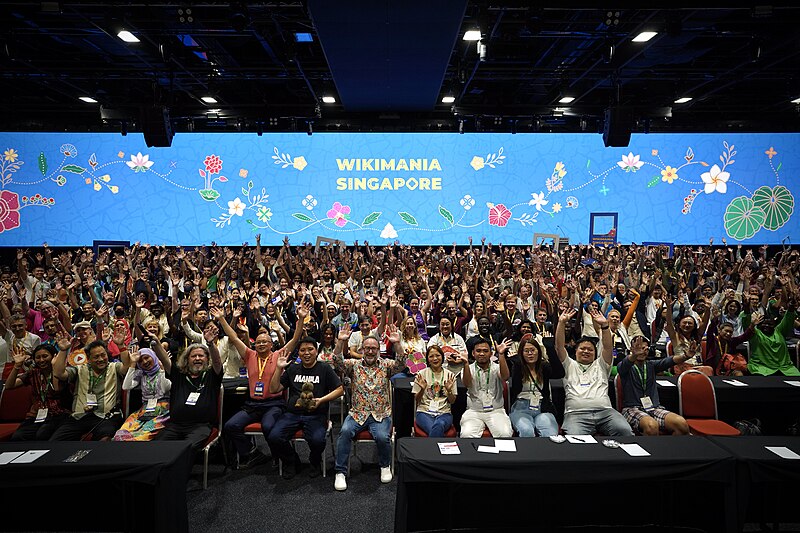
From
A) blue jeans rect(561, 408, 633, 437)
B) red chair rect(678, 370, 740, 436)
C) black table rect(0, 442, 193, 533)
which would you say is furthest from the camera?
red chair rect(678, 370, 740, 436)

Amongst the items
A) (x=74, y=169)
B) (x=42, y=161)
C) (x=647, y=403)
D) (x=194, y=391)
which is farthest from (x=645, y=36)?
(x=42, y=161)

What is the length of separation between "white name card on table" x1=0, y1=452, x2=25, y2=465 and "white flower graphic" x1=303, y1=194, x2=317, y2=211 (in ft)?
32.3

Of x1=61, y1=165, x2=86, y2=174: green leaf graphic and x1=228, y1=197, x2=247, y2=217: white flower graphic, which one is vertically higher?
x1=61, y1=165, x2=86, y2=174: green leaf graphic

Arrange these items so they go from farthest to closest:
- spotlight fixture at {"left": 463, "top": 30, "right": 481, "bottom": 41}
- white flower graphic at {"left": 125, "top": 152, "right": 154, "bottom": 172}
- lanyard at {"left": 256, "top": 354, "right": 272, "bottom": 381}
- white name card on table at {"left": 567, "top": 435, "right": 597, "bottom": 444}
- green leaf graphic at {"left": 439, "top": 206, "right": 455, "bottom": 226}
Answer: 1. green leaf graphic at {"left": 439, "top": 206, "right": 455, "bottom": 226}
2. white flower graphic at {"left": 125, "top": 152, "right": 154, "bottom": 172}
3. spotlight fixture at {"left": 463, "top": 30, "right": 481, "bottom": 41}
4. lanyard at {"left": 256, "top": 354, "right": 272, "bottom": 381}
5. white name card on table at {"left": 567, "top": 435, "right": 597, "bottom": 444}

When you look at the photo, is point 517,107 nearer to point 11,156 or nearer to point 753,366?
point 753,366

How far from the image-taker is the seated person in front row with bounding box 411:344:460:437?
4270 mm

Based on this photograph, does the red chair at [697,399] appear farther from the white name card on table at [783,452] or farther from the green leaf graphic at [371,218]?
the green leaf graphic at [371,218]

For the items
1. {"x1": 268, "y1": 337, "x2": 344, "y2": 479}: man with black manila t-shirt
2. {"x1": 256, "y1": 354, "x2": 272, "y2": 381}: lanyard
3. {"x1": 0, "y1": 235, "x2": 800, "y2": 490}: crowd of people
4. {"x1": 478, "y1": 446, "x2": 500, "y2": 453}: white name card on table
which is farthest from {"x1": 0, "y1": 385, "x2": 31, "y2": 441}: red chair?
{"x1": 478, "y1": 446, "x2": 500, "y2": 453}: white name card on table

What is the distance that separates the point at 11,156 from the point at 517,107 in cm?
1237

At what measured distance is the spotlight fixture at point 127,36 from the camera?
7.52 m

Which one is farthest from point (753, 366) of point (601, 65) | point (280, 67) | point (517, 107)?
point (280, 67)

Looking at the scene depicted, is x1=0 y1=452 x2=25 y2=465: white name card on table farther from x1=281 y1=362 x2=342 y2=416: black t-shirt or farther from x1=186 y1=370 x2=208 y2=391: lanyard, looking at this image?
x1=281 y1=362 x2=342 y2=416: black t-shirt

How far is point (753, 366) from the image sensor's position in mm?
5570

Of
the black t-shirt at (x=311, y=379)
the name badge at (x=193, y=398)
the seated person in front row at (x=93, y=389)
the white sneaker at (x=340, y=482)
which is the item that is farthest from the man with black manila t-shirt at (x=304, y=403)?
the seated person in front row at (x=93, y=389)
